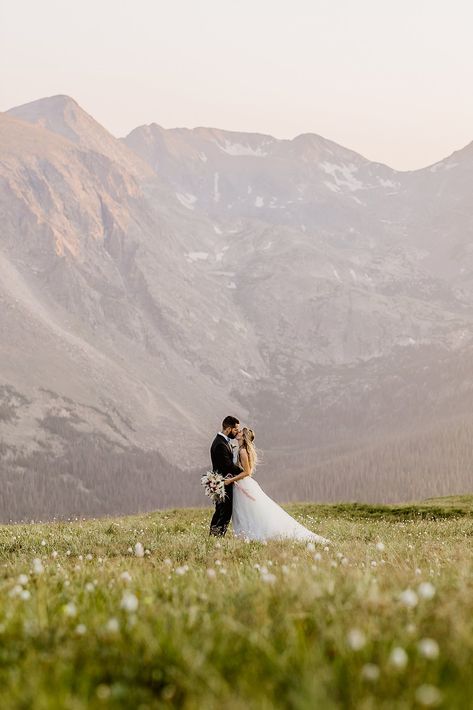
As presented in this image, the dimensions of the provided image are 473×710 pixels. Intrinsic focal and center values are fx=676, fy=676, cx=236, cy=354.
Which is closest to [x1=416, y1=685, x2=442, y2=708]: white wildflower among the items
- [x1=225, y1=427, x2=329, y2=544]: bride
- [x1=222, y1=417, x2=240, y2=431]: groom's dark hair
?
[x1=222, y1=417, x2=240, y2=431]: groom's dark hair

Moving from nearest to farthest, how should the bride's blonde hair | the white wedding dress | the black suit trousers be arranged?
the white wedding dress
the bride's blonde hair
the black suit trousers

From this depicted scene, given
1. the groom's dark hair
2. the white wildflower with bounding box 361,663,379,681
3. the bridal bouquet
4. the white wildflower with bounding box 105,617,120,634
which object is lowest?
the white wildflower with bounding box 361,663,379,681

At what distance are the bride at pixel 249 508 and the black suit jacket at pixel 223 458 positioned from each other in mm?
240

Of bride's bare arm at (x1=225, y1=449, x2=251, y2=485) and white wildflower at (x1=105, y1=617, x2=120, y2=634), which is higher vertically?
bride's bare arm at (x1=225, y1=449, x2=251, y2=485)

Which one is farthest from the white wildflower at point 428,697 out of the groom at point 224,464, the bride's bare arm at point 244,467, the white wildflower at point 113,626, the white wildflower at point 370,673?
the bride's bare arm at point 244,467

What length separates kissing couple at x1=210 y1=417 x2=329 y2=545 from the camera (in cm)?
2020

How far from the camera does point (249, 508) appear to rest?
20.5m

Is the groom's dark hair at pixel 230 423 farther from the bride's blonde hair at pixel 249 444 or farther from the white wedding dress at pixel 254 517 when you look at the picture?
the white wedding dress at pixel 254 517

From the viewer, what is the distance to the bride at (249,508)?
66.6 ft

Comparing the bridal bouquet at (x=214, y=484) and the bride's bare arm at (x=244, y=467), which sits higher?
the bride's bare arm at (x=244, y=467)

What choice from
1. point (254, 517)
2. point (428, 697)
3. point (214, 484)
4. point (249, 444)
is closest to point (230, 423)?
point (249, 444)

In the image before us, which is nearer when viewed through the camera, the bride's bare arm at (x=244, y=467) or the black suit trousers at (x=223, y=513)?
the bride's bare arm at (x=244, y=467)

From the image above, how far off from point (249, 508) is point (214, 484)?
4.72ft

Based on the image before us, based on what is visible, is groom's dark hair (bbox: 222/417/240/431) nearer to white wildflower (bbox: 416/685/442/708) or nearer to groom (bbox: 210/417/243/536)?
groom (bbox: 210/417/243/536)
